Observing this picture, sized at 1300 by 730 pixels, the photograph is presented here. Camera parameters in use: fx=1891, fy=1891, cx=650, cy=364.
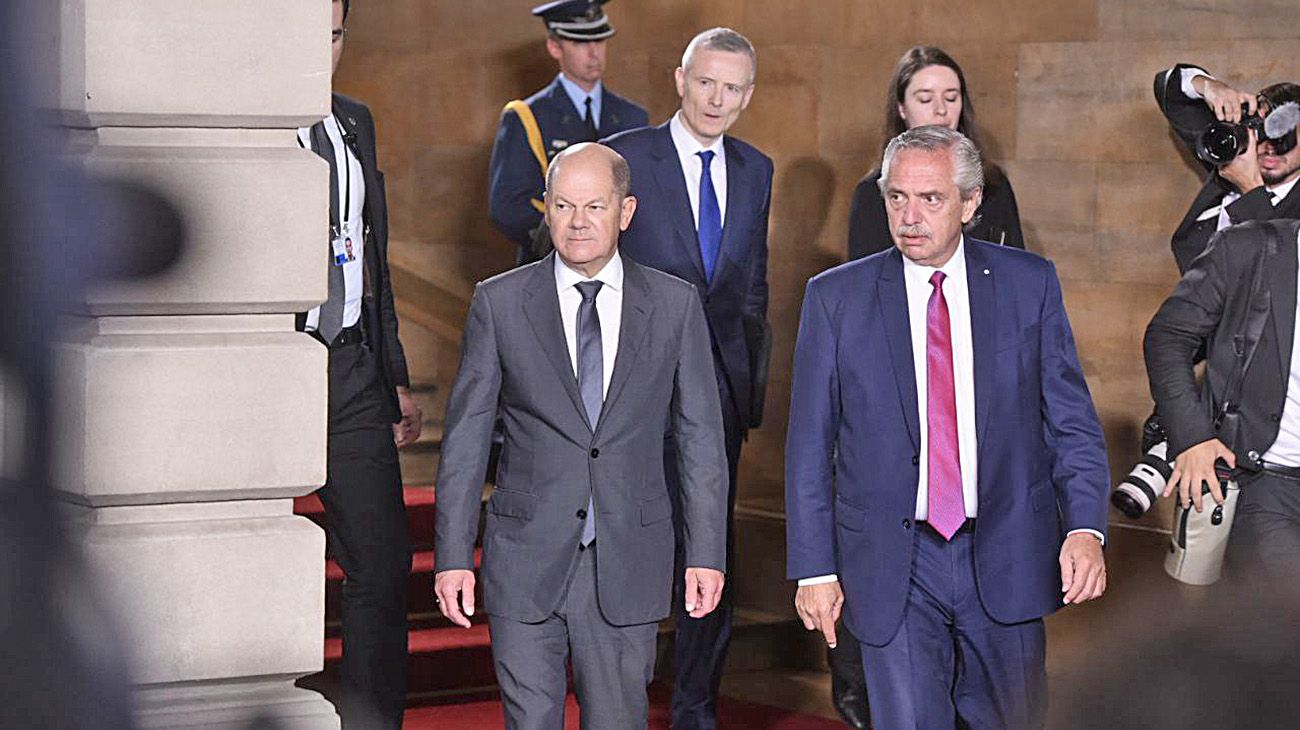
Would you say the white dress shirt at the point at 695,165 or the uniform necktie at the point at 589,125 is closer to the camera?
the white dress shirt at the point at 695,165

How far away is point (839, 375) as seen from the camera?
4.51 meters

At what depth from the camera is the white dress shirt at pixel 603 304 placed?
179 inches

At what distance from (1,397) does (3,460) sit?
3 cm

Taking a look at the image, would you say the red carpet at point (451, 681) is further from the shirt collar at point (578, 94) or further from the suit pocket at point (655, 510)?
the suit pocket at point (655, 510)

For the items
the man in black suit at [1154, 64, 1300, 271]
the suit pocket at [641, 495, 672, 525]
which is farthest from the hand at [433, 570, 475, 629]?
the man in black suit at [1154, 64, 1300, 271]

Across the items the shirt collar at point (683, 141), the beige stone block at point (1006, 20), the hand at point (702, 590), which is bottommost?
the hand at point (702, 590)

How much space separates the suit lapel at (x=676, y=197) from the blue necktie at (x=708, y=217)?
A: 0.21ft

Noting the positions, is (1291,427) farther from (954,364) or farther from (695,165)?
(695,165)

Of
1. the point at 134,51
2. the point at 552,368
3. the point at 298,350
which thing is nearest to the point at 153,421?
the point at 298,350

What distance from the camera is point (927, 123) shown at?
616 cm

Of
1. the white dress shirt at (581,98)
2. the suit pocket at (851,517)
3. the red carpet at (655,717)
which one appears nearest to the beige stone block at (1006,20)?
the white dress shirt at (581,98)

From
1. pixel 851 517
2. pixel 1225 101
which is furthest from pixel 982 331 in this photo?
pixel 1225 101

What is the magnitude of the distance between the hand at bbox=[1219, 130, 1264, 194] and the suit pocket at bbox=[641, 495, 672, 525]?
8.62 ft

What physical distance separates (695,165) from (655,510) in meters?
1.75
